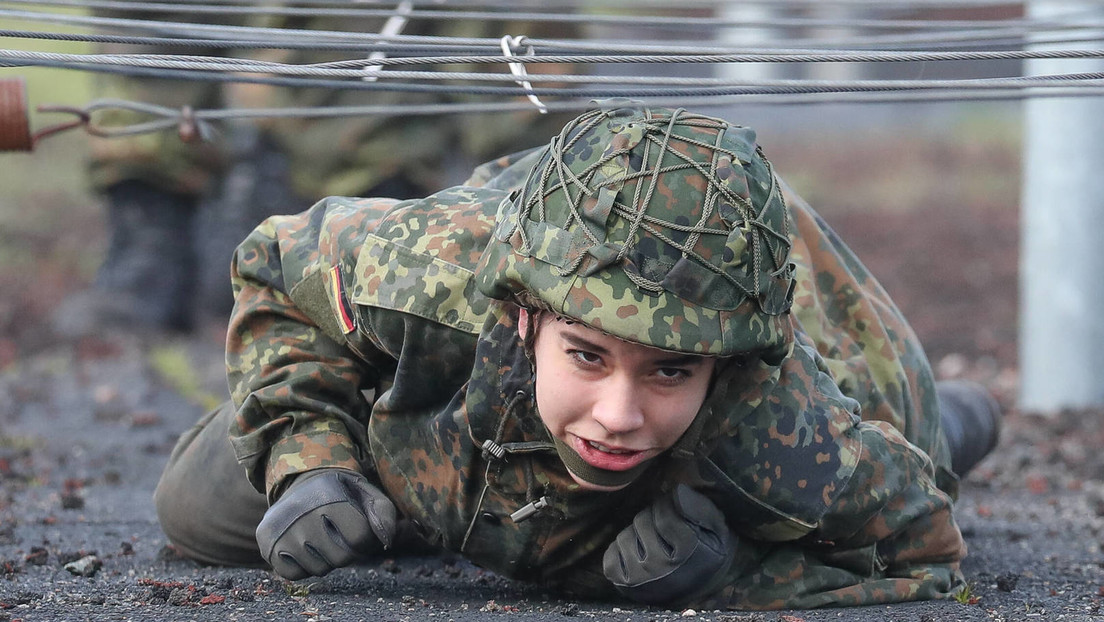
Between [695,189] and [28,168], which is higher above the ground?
[695,189]

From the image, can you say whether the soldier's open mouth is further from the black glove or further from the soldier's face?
the black glove

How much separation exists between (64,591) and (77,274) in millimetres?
7561

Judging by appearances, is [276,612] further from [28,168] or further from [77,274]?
[28,168]

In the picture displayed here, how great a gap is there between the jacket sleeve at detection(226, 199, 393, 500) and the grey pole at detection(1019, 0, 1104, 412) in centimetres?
351

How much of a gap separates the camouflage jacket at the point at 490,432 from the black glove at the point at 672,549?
0.04 metres

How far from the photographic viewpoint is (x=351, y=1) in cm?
371

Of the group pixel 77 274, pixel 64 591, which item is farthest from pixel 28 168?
pixel 64 591

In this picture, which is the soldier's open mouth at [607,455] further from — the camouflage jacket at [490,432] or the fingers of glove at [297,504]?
the fingers of glove at [297,504]

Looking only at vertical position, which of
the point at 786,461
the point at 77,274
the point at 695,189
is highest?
the point at 695,189

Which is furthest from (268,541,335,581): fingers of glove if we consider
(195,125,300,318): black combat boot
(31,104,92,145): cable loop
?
(195,125,300,318): black combat boot

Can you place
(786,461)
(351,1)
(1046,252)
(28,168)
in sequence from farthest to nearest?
1. (28,168)
2. (1046,252)
3. (351,1)
4. (786,461)

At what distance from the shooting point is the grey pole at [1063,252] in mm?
5449

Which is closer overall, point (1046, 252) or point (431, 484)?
point (431, 484)

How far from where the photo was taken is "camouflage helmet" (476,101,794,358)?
212 cm
